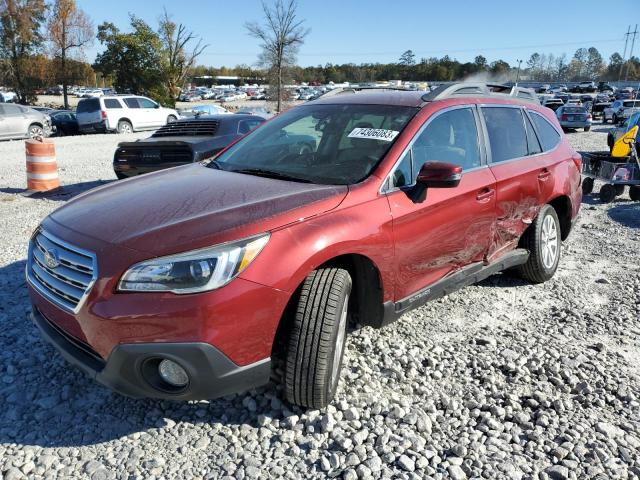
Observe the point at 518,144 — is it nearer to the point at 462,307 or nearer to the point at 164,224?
the point at 462,307

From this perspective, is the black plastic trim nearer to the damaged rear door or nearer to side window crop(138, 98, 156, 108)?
the damaged rear door

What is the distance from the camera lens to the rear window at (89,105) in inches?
868

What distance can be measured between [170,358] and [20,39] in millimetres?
45176

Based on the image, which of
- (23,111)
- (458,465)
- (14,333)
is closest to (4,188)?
(14,333)

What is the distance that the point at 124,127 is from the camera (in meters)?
22.8

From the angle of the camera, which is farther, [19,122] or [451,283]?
[19,122]

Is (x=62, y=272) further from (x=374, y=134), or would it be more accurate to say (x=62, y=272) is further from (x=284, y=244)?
(x=374, y=134)

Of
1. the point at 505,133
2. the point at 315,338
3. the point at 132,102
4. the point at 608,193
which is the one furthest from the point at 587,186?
the point at 132,102

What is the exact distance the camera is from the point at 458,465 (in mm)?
2547

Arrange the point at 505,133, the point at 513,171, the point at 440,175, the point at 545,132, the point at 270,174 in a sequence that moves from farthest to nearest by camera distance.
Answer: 1. the point at 545,132
2. the point at 505,133
3. the point at 513,171
4. the point at 270,174
5. the point at 440,175

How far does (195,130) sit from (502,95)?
213 inches

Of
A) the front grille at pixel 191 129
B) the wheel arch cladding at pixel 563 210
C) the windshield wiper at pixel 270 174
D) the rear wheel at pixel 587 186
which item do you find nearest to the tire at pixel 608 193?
the rear wheel at pixel 587 186

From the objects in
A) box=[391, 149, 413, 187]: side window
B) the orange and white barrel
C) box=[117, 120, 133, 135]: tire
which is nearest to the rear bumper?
box=[117, 120, 133, 135]: tire

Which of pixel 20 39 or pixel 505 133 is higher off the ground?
pixel 20 39
